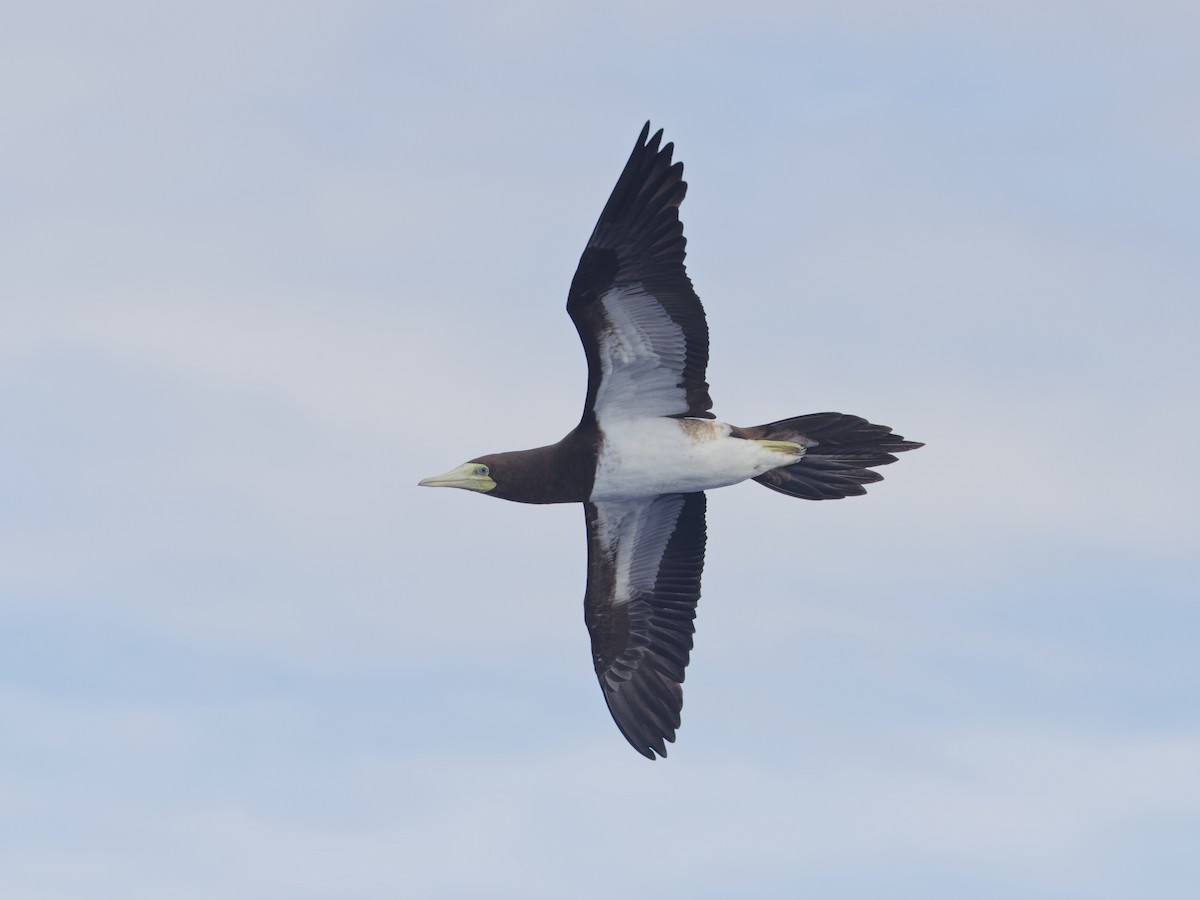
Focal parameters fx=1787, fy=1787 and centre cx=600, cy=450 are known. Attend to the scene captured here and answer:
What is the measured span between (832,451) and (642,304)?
9.86 feet

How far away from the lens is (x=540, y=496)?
19969mm

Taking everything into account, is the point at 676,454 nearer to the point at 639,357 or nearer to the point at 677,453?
the point at 677,453

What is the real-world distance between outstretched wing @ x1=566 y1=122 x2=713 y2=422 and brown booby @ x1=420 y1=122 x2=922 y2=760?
0.05 feet

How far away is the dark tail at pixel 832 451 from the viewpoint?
19875 mm

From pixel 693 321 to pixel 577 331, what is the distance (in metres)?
1.25

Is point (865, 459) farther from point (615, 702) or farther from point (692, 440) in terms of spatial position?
point (615, 702)

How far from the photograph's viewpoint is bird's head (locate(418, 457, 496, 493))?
792 inches

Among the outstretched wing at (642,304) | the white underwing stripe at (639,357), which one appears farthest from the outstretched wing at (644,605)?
the outstretched wing at (642,304)


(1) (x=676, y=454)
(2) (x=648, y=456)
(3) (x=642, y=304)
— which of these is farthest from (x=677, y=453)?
(3) (x=642, y=304)

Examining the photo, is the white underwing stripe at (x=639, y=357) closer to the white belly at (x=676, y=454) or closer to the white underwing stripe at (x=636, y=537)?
the white belly at (x=676, y=454)

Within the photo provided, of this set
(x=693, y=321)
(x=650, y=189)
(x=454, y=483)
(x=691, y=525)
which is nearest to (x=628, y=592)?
(x=691, y=525)

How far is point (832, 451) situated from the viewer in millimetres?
20000

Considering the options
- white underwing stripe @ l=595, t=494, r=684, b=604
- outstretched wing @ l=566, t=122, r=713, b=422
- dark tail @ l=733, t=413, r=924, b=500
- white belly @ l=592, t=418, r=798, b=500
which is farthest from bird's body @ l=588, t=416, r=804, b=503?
white underwing stripe @ l=595, t=494, r=684, b=604

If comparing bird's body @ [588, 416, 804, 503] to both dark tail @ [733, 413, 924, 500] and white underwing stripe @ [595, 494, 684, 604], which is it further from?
white underwing stripe @ [595, 494, 684, 604]
